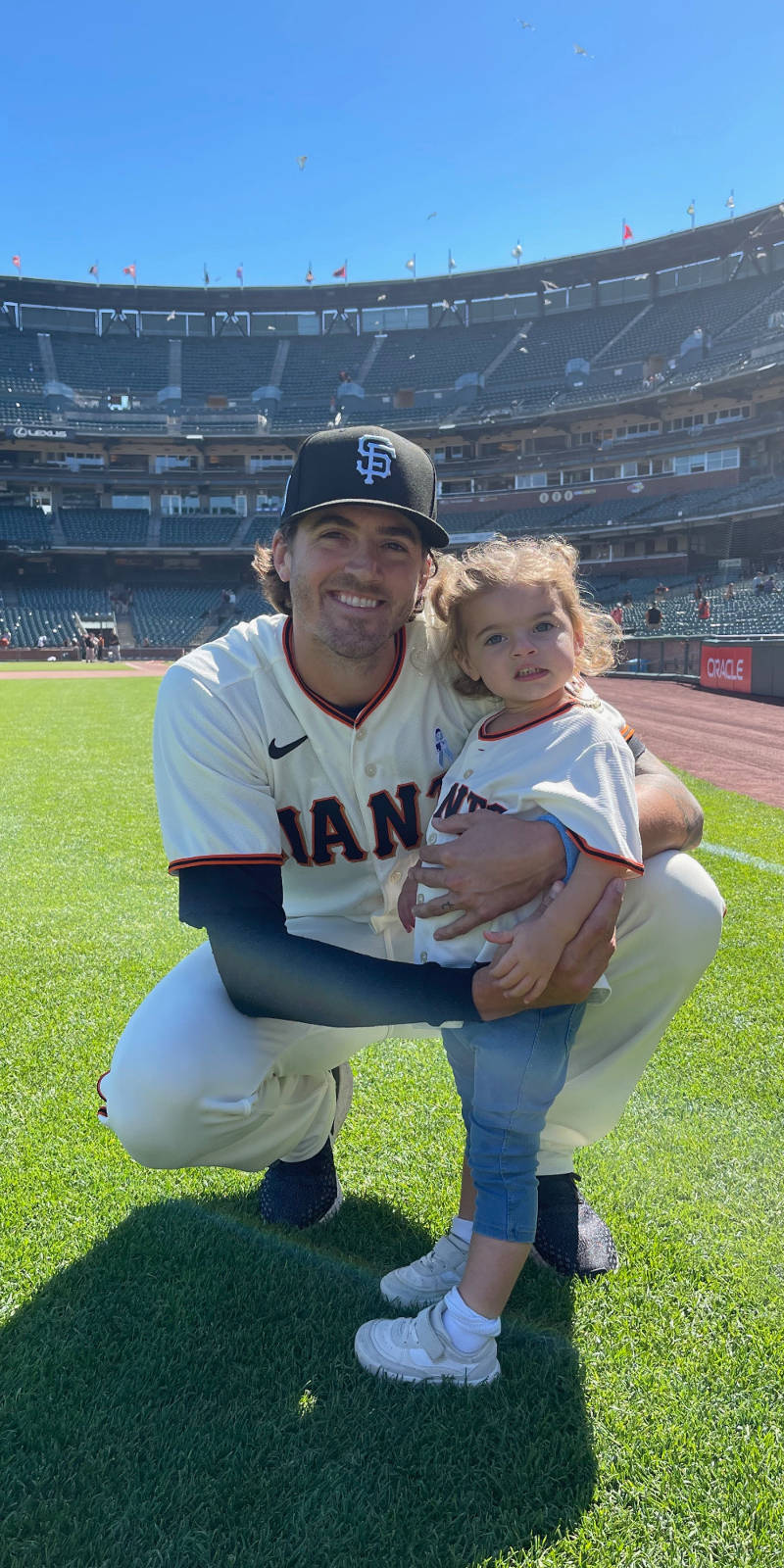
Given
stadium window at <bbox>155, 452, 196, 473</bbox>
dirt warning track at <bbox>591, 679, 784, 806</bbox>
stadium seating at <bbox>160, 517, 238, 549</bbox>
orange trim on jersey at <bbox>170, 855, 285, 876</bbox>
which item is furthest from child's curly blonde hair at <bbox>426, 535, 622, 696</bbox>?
stadium window at <bbox>155, 452, 196, 473</bbox>

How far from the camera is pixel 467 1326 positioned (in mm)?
1730

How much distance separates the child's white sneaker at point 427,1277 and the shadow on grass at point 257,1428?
6 centimetres

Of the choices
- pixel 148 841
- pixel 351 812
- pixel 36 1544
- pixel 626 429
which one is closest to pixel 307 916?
pixel 351 812

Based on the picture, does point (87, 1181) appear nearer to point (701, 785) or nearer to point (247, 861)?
point (247, 861)

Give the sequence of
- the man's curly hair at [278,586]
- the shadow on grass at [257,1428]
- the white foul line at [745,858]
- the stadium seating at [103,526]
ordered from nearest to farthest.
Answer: the shadow on grass at [257,1428]
the man's curly hair at [278,586]
the white foul line at [745,858]
the stadium seating at [103,526]

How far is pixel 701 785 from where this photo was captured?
27.0 ft

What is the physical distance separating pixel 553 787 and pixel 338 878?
787 mm

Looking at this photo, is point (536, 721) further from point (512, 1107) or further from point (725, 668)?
point (725, 668)

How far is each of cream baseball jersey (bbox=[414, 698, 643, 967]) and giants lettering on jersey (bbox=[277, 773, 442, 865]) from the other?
5.6 inches

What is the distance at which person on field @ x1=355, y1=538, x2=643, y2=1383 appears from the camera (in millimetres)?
1771

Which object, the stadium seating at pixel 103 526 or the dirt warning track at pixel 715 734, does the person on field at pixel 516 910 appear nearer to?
the dirt warning track at pixel 715 734

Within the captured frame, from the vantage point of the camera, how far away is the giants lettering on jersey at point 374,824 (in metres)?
2.34

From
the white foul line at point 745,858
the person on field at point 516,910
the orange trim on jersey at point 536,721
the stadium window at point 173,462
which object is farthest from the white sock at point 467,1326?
the stadium window at point 173,462

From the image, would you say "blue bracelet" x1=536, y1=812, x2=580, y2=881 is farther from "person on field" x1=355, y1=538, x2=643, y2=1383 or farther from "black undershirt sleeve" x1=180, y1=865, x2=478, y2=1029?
"black undershirt sleeve" x1=180, y1=865, x2=478, y2=1029
